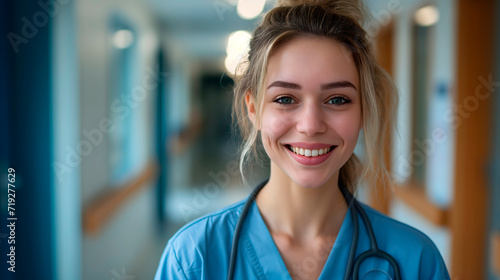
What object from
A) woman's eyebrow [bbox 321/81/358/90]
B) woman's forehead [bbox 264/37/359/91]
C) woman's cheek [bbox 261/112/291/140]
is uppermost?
woman's forehead [bbox 264/37/359/91]

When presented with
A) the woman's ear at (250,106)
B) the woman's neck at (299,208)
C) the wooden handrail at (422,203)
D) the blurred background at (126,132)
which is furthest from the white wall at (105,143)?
the wooden handrail at (422,203)

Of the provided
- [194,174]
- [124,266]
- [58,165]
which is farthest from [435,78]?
[194,174]

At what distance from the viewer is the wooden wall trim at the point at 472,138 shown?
2.33 m

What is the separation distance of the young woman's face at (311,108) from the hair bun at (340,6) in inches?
4.5

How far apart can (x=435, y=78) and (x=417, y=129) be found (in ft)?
2.28

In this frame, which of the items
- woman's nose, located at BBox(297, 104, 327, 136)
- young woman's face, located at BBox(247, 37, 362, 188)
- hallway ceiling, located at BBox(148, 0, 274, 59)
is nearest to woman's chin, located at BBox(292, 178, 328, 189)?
young woman's face, located at BBox(247, 37, 362, 188)

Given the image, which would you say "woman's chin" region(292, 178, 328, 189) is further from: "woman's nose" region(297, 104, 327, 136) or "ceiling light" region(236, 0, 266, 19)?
"ceiling light" region(236, 0, 266, 19)

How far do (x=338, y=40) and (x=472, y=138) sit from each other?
184 centimetres

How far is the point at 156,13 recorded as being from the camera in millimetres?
4516

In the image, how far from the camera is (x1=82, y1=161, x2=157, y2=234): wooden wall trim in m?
2.34

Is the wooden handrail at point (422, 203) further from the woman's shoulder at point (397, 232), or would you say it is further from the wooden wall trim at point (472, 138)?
the woman's shoulder at point (397, 232)
